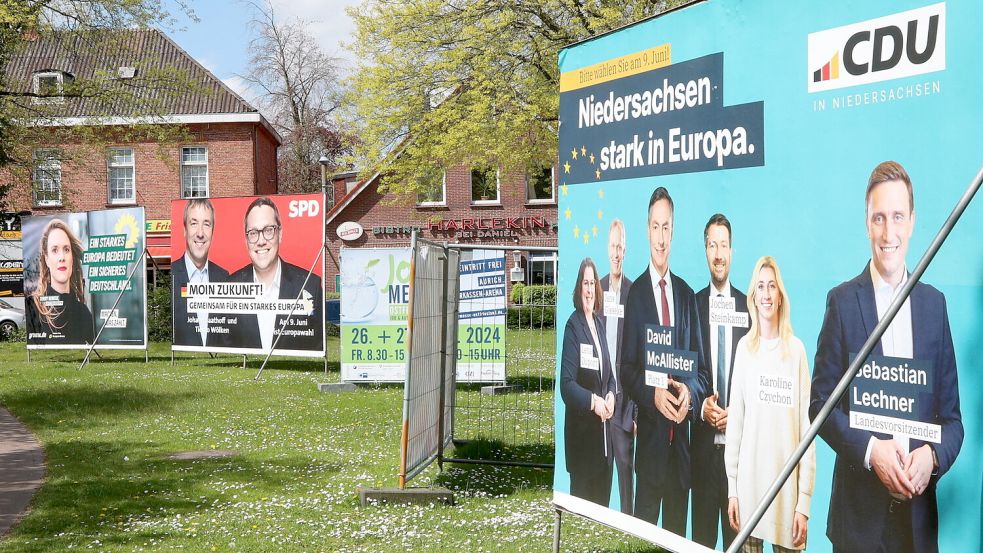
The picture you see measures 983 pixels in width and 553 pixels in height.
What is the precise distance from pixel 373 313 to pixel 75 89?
944cm

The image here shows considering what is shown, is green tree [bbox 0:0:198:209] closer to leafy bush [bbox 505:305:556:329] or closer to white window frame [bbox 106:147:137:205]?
leafy bush [bbox 505:305:556:329]

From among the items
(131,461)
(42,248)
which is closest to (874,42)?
(131,461)

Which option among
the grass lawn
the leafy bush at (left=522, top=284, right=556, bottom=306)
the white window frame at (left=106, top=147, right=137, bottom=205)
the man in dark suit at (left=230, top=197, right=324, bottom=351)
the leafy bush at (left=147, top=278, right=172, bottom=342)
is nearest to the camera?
the grass lawn

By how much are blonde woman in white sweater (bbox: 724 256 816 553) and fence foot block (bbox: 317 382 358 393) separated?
12036mm

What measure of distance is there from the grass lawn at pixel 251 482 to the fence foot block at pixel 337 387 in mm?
254

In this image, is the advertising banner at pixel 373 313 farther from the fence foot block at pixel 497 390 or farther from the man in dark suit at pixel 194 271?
the man in dark suit at pixel 194 271

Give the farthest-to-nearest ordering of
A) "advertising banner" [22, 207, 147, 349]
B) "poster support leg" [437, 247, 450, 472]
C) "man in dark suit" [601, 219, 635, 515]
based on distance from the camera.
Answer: "advertising banner" [22, 207, 147, 349] < "poster support leg" [437, 247, 450, 472] < "man in dark suit" [601, 219, 635, 515]

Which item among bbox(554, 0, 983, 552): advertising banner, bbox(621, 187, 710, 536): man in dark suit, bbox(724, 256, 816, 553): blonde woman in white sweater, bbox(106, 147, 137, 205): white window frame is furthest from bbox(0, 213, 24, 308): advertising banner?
bbox(724, 256, 816, 553): blonde woman in white sweater

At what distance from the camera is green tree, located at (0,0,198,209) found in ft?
56.4

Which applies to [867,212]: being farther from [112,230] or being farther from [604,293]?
[112,230]

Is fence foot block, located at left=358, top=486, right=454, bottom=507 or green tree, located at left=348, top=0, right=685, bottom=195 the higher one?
green tree, located at left=348, top=0, right=685, bottom=195

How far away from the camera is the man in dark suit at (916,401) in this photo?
3121 mm

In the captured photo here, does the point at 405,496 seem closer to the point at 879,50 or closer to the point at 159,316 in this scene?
the point at 879,50

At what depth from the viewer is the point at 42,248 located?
2177 cm
